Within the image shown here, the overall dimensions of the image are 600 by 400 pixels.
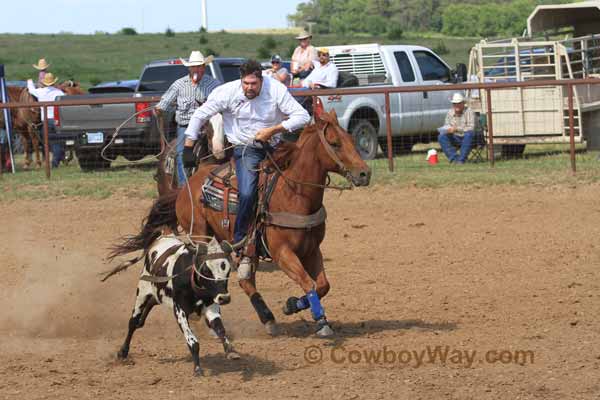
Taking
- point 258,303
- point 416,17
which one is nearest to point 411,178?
point 258,303

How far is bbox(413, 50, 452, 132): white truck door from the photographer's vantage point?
18641mm

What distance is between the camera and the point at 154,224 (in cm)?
859

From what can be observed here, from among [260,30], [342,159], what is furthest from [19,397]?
[260,30]

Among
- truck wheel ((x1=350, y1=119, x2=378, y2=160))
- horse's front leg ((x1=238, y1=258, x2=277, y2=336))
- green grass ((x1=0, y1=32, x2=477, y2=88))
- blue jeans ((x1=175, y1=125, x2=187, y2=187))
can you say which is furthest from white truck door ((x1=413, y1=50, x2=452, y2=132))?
green grass ((x1=0, y1=32, x2=477, y2=88))

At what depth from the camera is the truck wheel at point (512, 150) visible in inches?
707

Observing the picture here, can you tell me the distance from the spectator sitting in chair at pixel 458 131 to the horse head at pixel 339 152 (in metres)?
9.26

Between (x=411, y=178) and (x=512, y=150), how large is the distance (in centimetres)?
338

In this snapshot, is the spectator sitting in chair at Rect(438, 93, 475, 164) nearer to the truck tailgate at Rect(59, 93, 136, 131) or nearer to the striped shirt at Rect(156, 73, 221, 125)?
the truck tailgate at Rect(59, 93, 136, 131)

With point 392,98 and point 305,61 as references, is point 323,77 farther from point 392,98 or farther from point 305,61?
point 392,98

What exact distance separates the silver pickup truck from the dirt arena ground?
3.31 metres

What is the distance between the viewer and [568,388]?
6.27m

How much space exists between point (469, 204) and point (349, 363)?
7100 millimetres

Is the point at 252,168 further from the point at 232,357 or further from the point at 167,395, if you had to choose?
the point at 167,395

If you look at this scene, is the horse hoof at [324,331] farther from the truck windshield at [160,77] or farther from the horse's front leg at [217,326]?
the truck windshield at [160,77]
